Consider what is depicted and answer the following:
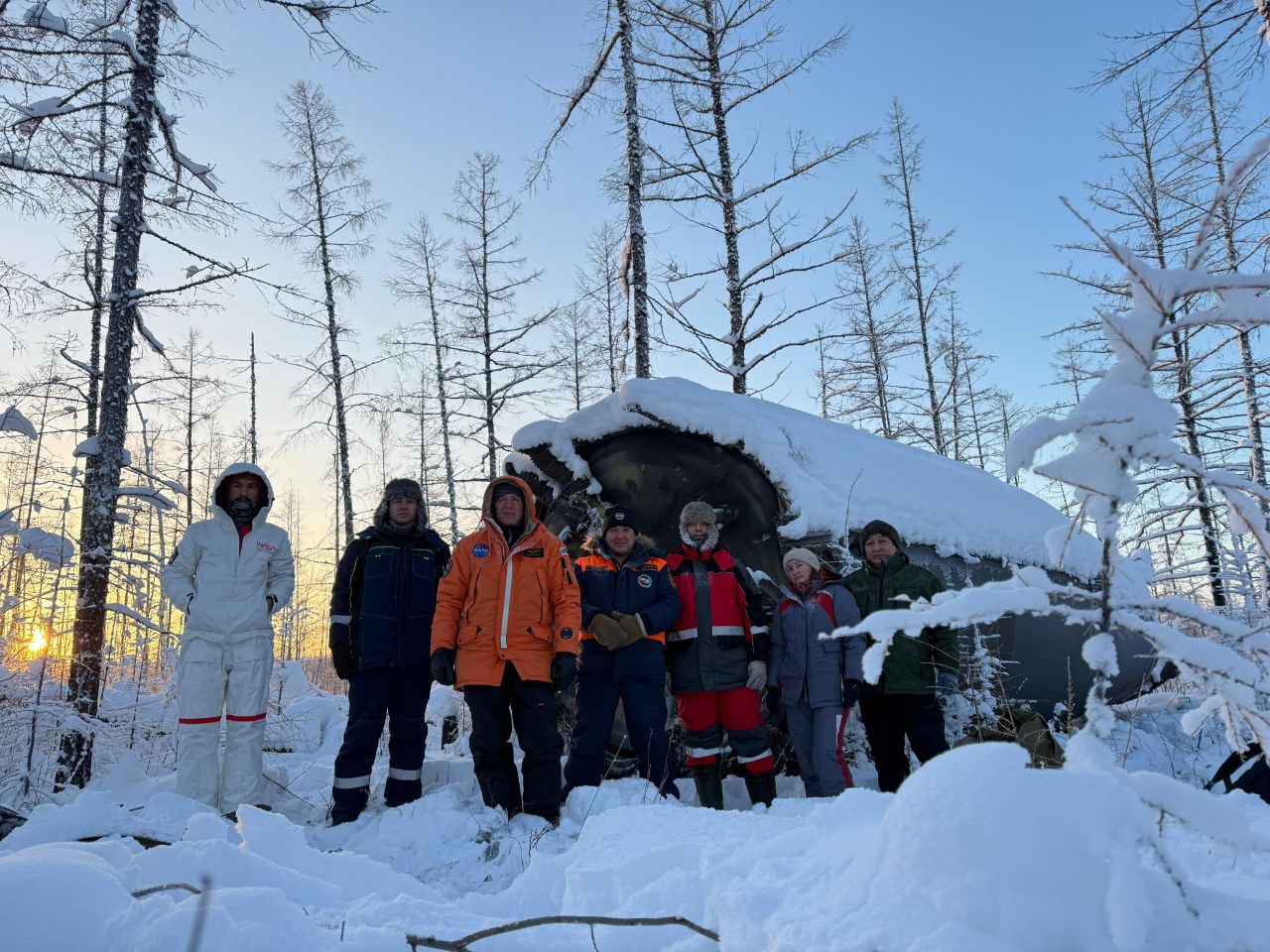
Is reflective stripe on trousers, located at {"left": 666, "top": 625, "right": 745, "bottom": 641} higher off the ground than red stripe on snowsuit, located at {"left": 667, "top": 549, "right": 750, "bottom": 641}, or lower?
lower

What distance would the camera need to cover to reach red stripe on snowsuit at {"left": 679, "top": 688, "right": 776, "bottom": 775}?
15.4 feet

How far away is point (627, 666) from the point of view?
15.6 ft

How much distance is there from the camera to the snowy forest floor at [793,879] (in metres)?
0.85

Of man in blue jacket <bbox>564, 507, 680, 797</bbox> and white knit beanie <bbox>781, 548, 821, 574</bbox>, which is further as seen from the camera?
white knit beanie <bbox>781, 548, 821, 574</bbox>

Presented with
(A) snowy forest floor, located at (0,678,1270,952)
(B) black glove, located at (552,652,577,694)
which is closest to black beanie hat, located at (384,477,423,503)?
(B) black glove, located at (552,652,577,694)

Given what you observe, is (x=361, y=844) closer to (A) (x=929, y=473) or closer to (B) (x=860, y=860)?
(B) (x=860, y=860)

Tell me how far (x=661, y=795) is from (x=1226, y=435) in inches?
445

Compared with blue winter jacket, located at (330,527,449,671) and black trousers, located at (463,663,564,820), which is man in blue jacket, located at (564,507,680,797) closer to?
black trousers, located at (463,663,564,820)

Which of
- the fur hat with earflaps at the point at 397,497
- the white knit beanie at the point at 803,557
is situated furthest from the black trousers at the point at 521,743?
the white knit beanie at the point at 803,557

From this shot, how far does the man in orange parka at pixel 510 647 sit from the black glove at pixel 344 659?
1.99 ft

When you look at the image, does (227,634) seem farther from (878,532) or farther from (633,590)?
(878,532)

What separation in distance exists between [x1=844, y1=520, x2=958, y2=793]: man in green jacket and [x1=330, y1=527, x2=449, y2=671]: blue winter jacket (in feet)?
9.21

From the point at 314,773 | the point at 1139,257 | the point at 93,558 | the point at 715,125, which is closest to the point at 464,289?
the point at 715,125

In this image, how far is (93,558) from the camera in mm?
6477
